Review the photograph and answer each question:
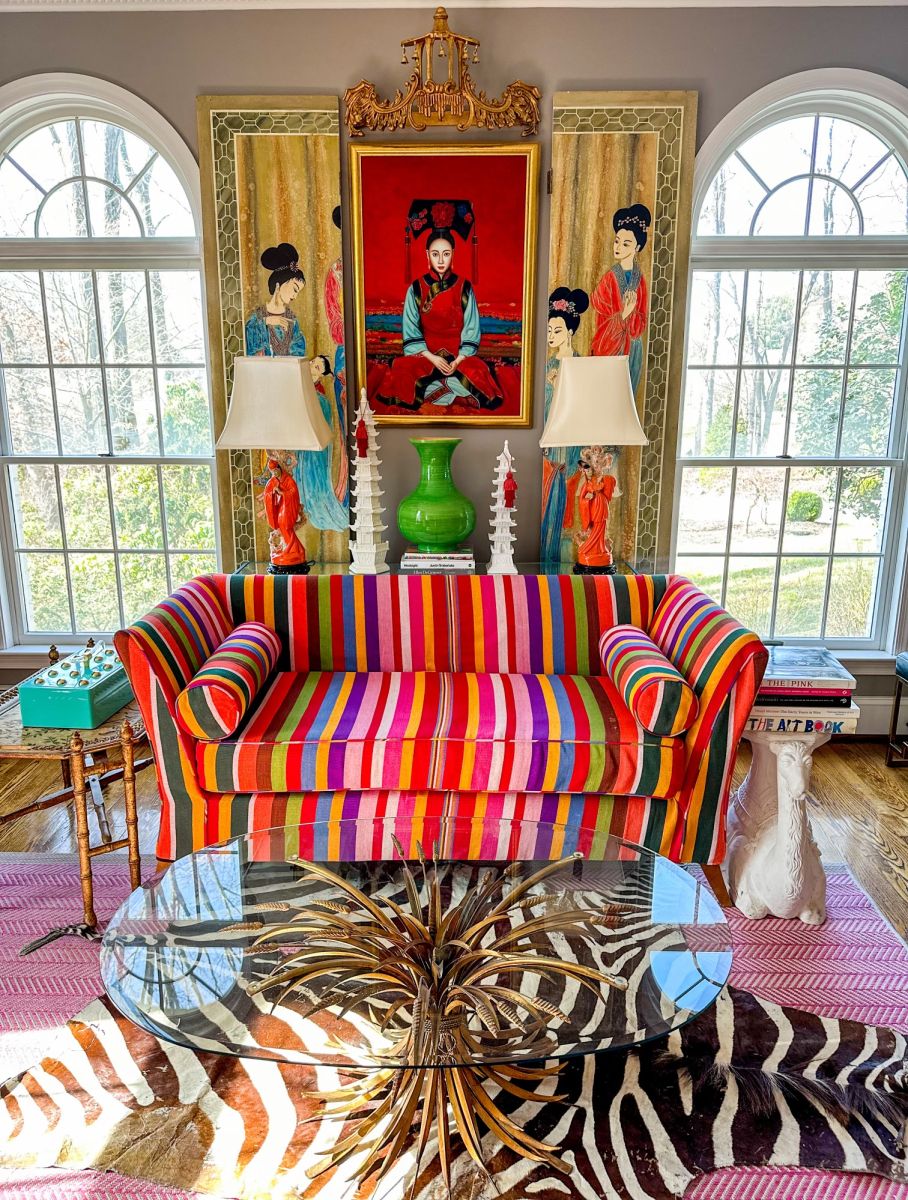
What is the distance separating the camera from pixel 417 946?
5.80ft

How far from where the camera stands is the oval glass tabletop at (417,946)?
1576mm

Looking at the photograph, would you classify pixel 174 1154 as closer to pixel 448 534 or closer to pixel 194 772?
pixel 194 772

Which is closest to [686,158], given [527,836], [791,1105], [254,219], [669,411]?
[669,411]

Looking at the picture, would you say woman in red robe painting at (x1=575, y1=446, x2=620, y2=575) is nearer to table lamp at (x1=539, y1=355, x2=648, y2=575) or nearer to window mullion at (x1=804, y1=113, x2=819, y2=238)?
table lamp at (x1=539, y1=355, x2=648, y2=575)

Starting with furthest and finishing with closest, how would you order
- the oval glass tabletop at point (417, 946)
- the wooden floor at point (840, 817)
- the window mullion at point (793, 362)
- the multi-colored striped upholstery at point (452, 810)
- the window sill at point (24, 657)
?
1. the window sill at point (24, 657)
2. the window mullion at point (793, 362)
3. the wooden floor at point (840, 817)
4. the multi-colored striped upholstery at point (452, 810)
5. the oval glass tabletop at point (417, 946)

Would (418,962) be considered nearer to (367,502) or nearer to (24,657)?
(367,502)

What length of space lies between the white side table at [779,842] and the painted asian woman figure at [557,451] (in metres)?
1.33

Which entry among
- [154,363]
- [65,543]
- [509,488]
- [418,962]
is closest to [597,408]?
[509,488]

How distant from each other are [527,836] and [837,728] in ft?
3.65

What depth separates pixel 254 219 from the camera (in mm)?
3590

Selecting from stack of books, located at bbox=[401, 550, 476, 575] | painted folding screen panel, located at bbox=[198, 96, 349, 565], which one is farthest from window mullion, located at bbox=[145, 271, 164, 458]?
stack of books, located at bbox=[401, 550, 476, 575]

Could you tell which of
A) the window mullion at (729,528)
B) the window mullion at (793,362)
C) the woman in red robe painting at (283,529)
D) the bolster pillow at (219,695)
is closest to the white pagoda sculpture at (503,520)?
the woman in red robe painting at (283,529)

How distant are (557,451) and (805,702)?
4.86 feet

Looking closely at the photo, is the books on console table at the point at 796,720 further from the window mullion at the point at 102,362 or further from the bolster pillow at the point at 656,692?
the window mullion at the point at 102,362
